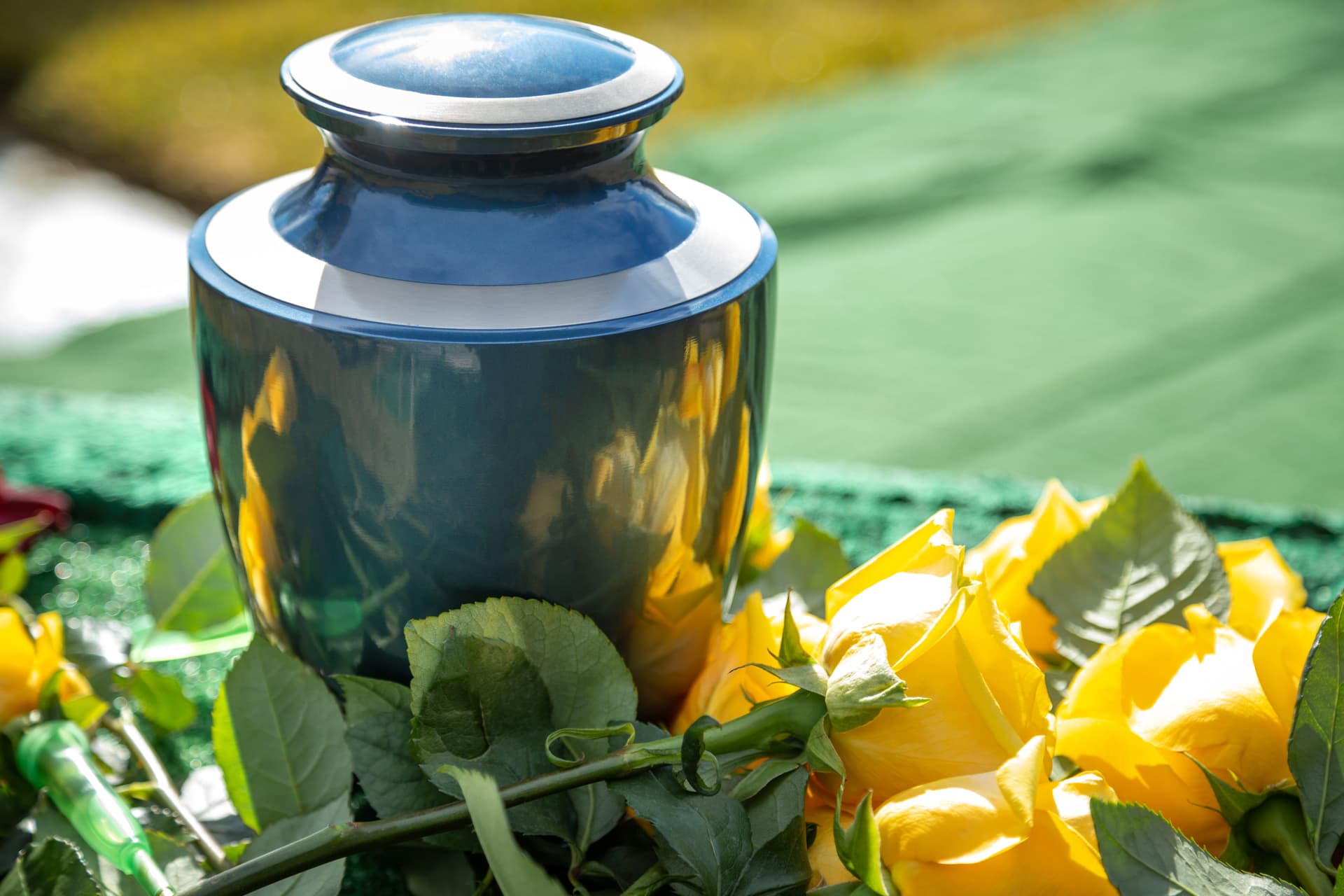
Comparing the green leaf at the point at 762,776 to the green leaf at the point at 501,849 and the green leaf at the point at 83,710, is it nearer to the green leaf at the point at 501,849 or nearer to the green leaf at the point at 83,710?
the green leaf at the point at 501,849

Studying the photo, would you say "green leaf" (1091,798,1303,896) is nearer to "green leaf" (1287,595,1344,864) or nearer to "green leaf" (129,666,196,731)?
"green leaf" (1287,595,1344,864)

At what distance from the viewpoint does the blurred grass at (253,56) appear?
6.86 feet

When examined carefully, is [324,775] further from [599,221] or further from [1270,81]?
[1270,81]

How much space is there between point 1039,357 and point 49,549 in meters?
0.67

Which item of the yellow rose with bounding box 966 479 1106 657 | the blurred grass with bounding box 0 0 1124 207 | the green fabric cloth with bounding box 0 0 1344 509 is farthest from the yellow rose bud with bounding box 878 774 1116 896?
the blurred grass with bounding box 0 0 1124 207

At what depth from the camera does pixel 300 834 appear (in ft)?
1.05

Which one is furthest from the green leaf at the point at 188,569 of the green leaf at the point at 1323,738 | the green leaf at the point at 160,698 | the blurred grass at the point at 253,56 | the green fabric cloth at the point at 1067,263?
the blurred grass at the point at 253,56

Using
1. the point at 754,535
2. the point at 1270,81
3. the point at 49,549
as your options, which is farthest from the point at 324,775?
the point at 1270,81

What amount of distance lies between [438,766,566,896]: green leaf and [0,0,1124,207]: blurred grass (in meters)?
1.78

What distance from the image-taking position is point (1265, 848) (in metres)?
0.31

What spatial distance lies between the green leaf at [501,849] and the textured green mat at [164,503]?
0.93 feet

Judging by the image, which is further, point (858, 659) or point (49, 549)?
point (49, 549)

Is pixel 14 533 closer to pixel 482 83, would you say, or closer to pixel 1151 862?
pixel 482 83

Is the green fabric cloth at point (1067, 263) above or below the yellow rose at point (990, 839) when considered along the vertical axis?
below
